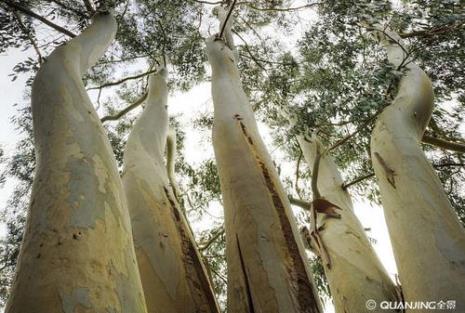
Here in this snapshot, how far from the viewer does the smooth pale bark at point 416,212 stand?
1.58 m

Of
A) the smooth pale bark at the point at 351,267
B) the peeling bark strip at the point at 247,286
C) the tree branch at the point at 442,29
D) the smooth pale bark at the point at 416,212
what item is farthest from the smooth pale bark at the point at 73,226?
the tree branch at the point at 442,29

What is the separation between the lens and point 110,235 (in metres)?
1.28

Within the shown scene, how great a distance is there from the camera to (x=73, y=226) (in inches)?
47.7

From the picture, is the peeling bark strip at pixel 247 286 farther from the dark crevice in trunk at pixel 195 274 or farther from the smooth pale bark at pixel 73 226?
the smooth pale bark at pixel 73 226

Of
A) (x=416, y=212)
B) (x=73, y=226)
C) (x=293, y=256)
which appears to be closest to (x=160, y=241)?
(x=293, y=256)

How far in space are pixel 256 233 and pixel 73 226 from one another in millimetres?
948

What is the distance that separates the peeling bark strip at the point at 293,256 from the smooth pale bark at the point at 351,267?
2.47 ft

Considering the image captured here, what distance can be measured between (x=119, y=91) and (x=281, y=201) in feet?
21.8

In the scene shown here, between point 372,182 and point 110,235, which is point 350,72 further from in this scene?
point 110,235

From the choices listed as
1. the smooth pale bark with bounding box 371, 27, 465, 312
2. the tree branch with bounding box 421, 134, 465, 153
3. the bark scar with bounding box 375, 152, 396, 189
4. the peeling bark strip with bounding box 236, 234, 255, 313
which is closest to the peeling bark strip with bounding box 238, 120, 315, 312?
the peeling bark strip with bounding box 236, 234, 255, 313

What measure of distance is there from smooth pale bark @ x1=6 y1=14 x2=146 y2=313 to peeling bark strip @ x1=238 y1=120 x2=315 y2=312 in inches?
30.2

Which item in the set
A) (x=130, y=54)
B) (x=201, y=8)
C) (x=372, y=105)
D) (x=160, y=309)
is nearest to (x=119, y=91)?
(x=130, y=54)
